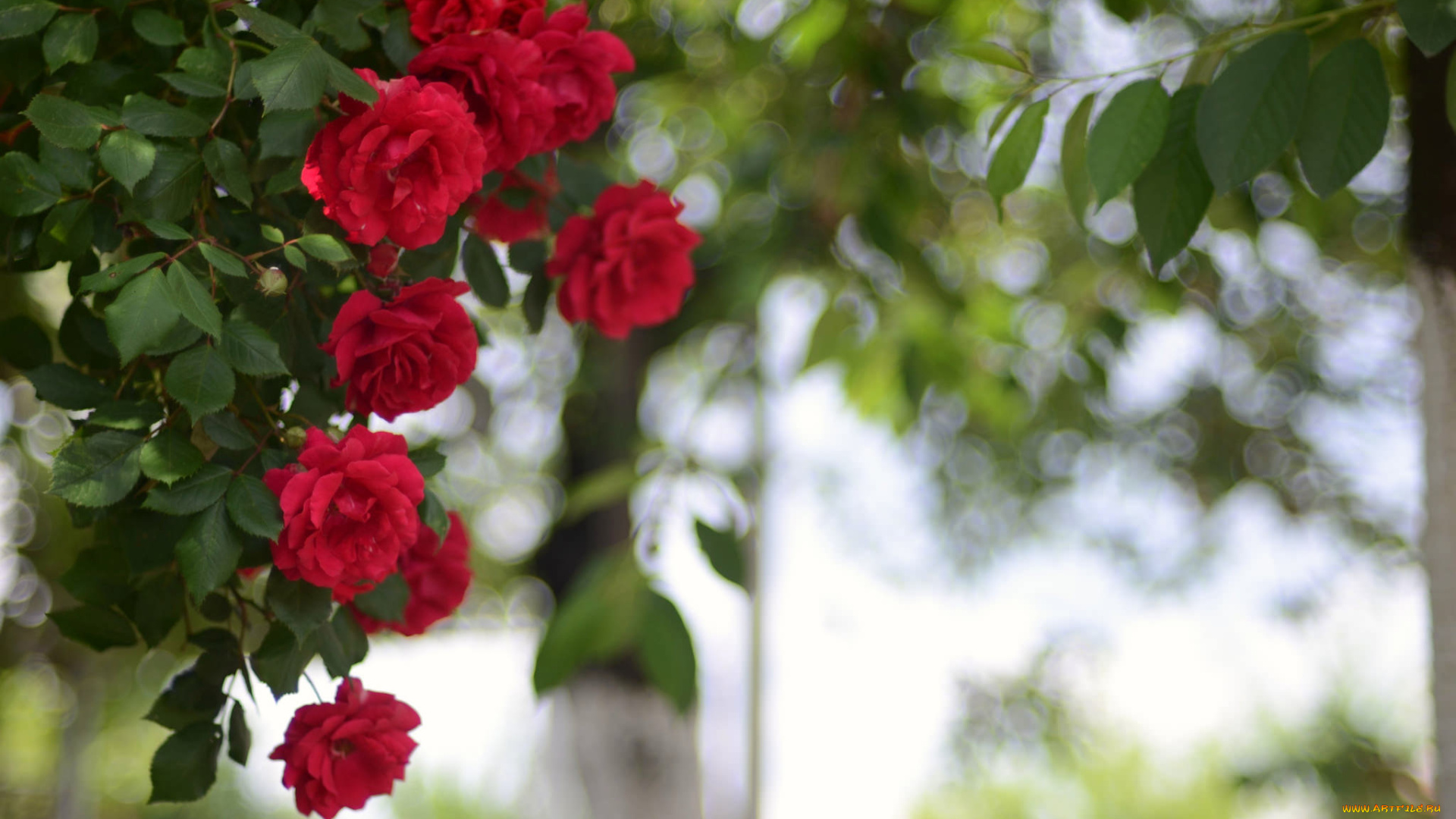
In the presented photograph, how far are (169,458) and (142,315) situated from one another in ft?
0.32

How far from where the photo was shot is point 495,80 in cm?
82

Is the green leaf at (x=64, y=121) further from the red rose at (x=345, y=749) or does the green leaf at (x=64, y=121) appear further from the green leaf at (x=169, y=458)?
the red rose at (x=345, y=749)

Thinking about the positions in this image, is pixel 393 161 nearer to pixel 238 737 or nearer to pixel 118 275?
pixel 118 275

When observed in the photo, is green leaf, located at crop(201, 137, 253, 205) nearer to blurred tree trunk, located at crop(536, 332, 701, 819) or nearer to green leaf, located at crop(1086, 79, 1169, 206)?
green leaf, located at crop(1086, 79, 1169, 206)

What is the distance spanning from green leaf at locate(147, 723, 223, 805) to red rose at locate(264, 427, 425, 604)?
0.19 m

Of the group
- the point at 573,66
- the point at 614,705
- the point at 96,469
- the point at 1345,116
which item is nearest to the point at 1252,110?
the point at 1345,116

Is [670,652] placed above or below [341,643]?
below

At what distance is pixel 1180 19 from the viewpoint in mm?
2586

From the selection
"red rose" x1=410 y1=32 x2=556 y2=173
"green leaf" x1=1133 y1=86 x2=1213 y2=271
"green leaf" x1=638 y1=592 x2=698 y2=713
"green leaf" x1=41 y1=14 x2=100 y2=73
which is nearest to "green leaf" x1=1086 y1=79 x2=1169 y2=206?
"green leaf" x1=1133 y1=86 x2=1213 y2=271

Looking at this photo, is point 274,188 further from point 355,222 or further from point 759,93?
point 759,93

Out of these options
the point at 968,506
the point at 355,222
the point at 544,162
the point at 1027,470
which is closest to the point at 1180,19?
the point at 1027,470

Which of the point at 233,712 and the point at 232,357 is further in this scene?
the point at 233,712

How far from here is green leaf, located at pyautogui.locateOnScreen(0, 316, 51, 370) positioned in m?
0.89

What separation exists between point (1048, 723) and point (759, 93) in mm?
2297
